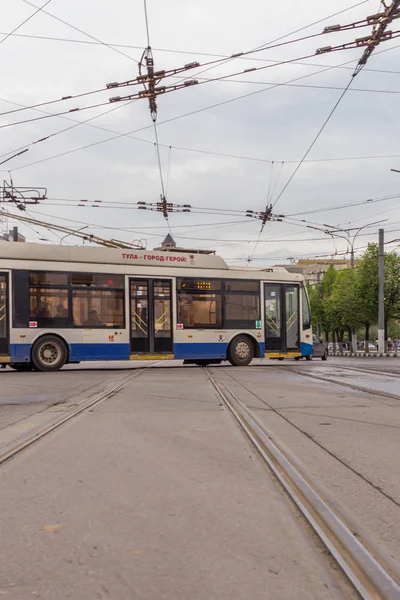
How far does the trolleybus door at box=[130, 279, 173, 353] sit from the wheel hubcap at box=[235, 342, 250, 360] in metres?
2.48

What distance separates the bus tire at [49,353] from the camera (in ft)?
60.4

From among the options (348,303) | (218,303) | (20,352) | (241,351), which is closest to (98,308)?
(20,352)

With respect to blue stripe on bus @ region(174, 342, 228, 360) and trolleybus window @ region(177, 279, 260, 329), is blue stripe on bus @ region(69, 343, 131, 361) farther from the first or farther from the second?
trolleybus window @ region(177, 279, 260, 329)

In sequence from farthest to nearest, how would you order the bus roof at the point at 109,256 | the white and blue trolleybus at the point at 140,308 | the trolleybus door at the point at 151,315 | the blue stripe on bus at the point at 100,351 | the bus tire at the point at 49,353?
1. the trolleybus door at the point at 151,315
2. the blue stripe on bus at the point at 100,351
3. the bus roof at the point at 109,256
4. the white and blue trolleybus at the point at 140,308
5. the bus tire at the point at 49,353

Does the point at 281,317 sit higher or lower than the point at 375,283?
lower

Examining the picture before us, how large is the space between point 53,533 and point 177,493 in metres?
1.12

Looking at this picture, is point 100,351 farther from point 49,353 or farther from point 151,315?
point 151,315

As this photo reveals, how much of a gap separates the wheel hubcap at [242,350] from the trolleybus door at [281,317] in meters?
0.74

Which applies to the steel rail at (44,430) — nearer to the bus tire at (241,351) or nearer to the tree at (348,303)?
the bus tire at (241,351)

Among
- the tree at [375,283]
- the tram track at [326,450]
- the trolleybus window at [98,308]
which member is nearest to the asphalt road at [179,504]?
the tram track at [326,450]

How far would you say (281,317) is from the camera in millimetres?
22312

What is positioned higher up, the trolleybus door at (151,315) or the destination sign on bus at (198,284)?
the destination sign on bus at (198,284)

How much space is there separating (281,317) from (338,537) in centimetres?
1894

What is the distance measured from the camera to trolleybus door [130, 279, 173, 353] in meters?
19.8
